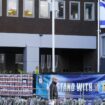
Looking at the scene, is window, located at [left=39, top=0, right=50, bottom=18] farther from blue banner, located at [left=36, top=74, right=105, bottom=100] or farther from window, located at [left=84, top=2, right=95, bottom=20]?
blue banner, located at [left=36, top=74, right=105, bottom=100]

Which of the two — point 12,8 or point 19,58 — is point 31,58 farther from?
point 19,58

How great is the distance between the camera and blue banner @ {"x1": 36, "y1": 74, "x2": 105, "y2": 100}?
23922 millimetres

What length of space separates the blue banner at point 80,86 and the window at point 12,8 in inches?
833

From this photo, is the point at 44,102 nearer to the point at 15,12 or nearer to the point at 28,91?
the point at 28,91

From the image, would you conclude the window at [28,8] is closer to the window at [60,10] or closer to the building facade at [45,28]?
the building facade at [45,28]

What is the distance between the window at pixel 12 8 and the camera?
45.0 meters

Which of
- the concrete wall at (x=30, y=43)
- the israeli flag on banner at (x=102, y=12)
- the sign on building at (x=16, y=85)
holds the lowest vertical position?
the sign on building at (x=16, y=85)

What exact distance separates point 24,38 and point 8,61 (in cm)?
789

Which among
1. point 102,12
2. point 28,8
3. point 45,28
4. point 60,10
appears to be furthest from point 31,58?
point 102,12

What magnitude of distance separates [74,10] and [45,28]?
12.4 ft

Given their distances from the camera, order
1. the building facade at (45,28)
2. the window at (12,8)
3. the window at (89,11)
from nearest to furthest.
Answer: the building facade at (45,28)
the window at (12,8)
the window at (89,11)

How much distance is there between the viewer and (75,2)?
4706 centimetres

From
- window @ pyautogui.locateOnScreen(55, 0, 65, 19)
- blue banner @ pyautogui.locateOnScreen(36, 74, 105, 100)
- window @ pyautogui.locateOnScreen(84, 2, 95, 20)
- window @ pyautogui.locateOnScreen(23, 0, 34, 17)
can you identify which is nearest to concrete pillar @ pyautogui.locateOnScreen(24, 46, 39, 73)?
window @ pyautogui.locateOnScreen(23, 0, 34, 17)

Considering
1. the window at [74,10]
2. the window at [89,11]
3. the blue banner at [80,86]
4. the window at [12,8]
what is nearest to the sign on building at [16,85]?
the blue banner at [80,86]
